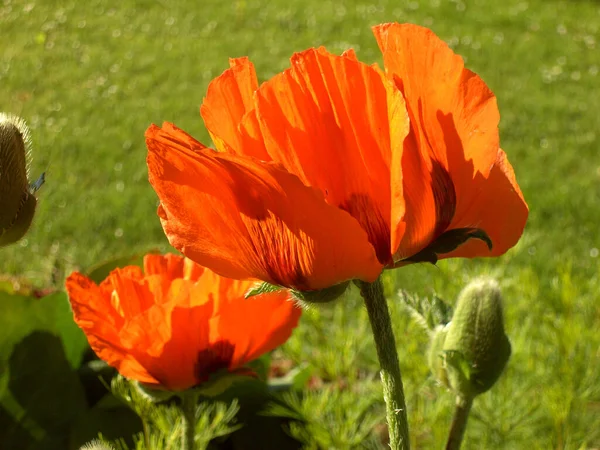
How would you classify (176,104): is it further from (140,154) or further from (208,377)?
(208,377)

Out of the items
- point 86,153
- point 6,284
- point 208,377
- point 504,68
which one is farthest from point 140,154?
point 208,377

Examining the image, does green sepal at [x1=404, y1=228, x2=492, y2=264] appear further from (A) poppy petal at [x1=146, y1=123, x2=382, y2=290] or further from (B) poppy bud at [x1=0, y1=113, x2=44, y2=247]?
(B) poppy bud at [x1=0, y1=113, x2=44, y2=247]

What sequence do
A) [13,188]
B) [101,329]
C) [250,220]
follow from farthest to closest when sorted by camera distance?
[101,329], [13,188], [250,220]

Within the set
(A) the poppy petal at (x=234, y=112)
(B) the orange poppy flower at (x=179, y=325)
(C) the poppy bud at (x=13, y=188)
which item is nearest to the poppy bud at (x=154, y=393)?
(B) the orange poppy flower at (x=179, y=325)

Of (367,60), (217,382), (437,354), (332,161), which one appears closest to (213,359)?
(217,382)

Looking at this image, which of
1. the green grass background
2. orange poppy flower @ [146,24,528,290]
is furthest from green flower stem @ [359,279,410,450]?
the green grass background

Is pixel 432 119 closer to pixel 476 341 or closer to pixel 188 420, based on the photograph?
pixel 476 341

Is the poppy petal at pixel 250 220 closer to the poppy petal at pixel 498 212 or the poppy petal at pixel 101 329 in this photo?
the poppy petal at pixel 498 212
